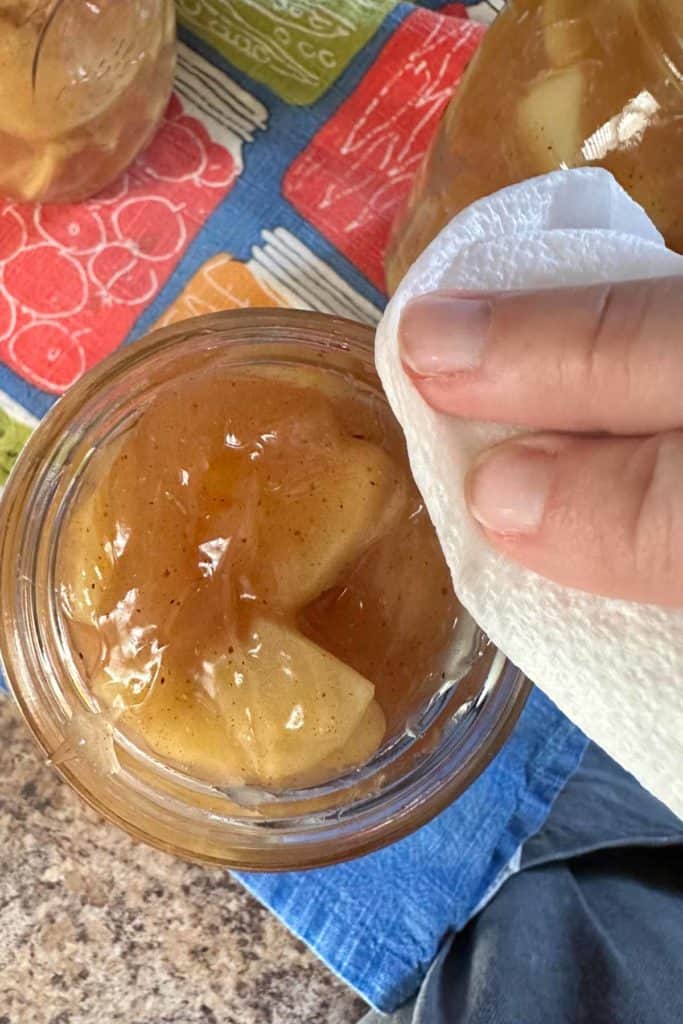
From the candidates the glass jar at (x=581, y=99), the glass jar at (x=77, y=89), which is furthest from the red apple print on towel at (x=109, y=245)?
the glass jar at (x=581, y=99)

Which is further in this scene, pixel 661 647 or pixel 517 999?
pixel 517 999

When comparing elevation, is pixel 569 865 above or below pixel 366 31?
below

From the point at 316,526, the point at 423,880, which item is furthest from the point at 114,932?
the point at 316,526

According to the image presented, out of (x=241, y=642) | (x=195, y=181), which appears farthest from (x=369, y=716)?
(x=195, y=181)

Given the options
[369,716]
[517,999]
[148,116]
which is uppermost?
[148,116]

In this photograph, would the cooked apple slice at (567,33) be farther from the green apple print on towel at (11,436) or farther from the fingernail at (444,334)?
the green apple print on towel at (11,436)

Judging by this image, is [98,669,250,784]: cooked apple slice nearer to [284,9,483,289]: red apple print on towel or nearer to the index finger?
the index finger

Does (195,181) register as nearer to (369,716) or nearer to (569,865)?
(369,716)
